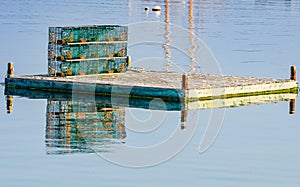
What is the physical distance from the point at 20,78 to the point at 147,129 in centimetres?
773

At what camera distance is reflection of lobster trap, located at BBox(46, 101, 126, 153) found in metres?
27.9

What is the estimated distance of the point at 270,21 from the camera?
90062mm

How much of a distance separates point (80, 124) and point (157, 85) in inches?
217

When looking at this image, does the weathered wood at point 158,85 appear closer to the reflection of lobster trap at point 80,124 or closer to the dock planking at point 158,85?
the dock planking at point 158,85

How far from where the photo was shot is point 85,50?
1475 inches

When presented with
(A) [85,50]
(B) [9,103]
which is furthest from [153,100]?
(B) [9,103]

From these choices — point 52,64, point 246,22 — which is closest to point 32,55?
point 52,64

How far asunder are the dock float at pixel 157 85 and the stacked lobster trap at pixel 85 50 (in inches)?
12.2

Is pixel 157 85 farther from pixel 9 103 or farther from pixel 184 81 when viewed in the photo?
pixel 9 103

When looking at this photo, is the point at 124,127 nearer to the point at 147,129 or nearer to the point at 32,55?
the point at 147,129

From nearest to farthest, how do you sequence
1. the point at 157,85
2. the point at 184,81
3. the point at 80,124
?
the point at 80,124 < the point at 184,81 < the point at 157,85

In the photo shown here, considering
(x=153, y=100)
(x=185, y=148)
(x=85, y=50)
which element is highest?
(x=85, y=50)

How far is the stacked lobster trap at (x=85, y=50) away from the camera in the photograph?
37.0 meters

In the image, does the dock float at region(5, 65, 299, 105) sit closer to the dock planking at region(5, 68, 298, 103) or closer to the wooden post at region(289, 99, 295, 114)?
the dock planking at region(5, 68, 298, 103)
